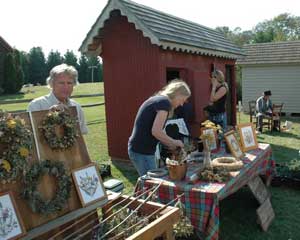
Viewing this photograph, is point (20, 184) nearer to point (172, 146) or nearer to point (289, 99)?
point (172, 146)

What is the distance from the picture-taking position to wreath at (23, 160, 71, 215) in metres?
2.19

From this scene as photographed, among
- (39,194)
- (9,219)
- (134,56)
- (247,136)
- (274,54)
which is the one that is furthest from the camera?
(274,54)

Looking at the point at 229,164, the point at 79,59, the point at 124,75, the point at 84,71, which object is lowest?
the point at 229,164

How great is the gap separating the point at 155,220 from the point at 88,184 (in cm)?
63

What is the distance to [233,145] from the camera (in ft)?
13.5

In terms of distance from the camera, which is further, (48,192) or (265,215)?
(265,215)

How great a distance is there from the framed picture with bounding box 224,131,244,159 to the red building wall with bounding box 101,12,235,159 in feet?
8.75

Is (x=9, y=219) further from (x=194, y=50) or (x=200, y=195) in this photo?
(x=194, y=50)

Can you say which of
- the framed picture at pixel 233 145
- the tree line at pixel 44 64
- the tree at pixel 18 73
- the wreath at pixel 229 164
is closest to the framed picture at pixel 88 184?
the wreath at pixel 229 164

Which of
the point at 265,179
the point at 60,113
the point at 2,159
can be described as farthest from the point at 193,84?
the point at 2,159

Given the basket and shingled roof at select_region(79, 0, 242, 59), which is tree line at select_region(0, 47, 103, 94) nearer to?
shingled roof at select_region(79, 0, 242, 59)

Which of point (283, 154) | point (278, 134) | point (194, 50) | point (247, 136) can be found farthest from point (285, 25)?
point (247, 136)

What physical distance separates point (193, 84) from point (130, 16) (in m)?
2.29

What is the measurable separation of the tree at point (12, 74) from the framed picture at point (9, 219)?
34189mm
